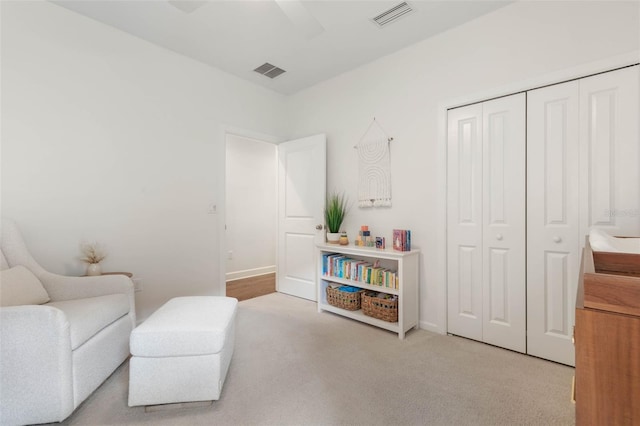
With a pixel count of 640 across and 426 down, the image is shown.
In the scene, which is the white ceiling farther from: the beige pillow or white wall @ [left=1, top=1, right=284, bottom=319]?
the beige pillow

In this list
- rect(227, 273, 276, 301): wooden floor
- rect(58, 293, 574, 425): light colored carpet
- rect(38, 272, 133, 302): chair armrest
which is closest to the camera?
rect(58, 293, 574, 425): light colored carpet

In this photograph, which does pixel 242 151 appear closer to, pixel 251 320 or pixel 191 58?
pixel 191 58

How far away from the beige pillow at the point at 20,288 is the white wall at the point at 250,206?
9.23ft

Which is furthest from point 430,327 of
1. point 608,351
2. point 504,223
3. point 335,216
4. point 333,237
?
point 608,351

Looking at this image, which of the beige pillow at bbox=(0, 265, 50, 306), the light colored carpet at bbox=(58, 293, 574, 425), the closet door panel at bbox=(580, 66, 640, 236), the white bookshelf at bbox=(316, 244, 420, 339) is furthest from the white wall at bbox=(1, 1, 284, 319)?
the closet door panel at bbox=(580, 66, 640, 236)

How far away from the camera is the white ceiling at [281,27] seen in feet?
7.17

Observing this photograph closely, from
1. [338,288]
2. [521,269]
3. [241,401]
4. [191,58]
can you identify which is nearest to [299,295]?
[338,288]

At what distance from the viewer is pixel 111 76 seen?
249 cm

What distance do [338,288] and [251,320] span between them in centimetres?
91

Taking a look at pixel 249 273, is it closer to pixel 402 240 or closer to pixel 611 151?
pixel 402 240

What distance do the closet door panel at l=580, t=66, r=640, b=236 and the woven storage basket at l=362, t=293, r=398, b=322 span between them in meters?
1.42

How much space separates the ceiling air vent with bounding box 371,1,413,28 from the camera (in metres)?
2.19

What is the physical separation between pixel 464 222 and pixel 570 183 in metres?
0.72

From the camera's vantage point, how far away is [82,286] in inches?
76.5
